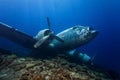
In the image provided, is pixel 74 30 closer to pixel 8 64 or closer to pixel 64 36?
pixel 64 36

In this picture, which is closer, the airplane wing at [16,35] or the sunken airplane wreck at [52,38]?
the sunken airplane wreck at [52,38]

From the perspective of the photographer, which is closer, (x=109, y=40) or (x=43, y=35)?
(x=43, y=35)

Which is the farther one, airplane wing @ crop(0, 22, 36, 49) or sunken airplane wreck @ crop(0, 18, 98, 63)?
airplane wing @ crop(0, 22, 36, 49)

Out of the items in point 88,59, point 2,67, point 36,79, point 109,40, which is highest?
point 109,40

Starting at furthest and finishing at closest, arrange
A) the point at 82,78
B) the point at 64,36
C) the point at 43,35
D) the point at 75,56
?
1. the point at 75,56
2. the point at 64,36
3. the point at 43,35
4. the point at 82,78

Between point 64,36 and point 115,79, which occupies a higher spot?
point 64,36

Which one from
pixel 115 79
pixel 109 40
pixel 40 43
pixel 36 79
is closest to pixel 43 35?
pixel 40 43

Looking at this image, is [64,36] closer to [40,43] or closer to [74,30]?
[74,30]

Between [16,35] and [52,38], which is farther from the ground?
[16,35]

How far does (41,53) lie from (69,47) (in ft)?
10.6

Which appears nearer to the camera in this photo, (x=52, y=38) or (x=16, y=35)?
(x=52, y=38)

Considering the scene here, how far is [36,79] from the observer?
10.3 m

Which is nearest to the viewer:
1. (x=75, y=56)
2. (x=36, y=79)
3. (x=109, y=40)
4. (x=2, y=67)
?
(x=36, y=79)

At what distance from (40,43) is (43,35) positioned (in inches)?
66.2
